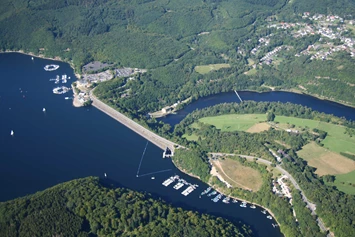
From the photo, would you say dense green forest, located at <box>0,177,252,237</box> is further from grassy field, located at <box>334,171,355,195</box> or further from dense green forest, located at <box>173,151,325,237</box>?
grassy field, located at <box>334,171,355,195</box>

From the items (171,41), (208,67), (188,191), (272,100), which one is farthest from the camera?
(171,41)

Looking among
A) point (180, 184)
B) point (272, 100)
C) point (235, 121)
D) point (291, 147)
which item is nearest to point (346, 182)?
point (291, 147)

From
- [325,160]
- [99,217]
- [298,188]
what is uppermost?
[99,217]

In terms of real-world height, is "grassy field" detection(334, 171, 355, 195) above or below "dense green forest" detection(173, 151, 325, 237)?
below

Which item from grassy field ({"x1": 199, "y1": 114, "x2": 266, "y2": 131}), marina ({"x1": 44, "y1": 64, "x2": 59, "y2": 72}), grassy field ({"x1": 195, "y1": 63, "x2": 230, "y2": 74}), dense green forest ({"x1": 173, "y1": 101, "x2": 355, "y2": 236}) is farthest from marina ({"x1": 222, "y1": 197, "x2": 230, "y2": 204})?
marina ({"x1": 44, "y1": 64, "x2": 59, "y2": 72})

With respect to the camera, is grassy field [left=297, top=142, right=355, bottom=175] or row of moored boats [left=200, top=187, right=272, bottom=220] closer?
row of moored boats [left=200, top=187, right=272, bottom=220]

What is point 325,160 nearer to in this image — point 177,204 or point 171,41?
point 177,204
